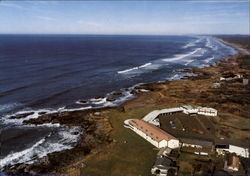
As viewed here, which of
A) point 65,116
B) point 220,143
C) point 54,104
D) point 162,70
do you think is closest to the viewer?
point 220,143

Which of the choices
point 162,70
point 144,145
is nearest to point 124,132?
point 144,145

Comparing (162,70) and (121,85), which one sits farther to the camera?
(162,70)

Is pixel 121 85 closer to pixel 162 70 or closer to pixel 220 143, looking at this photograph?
pixel 162 70

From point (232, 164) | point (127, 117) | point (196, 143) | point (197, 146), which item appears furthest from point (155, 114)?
point (232, 164)

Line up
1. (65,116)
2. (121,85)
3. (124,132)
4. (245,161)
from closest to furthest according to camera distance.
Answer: (245,161) < (124,132) < (65,116) < (121,85)

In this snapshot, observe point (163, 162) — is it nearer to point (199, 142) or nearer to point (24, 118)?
point (199, 142)

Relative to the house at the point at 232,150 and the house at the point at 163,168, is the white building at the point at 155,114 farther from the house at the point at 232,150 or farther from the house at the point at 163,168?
the house at the point at 163,168

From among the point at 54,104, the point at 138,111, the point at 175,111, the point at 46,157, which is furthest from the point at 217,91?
the point at 46,157
